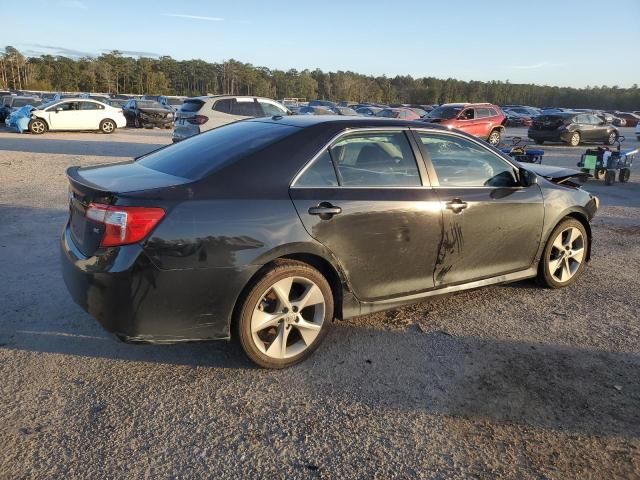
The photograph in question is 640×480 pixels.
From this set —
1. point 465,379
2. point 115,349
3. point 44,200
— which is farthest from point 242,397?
point 44,200

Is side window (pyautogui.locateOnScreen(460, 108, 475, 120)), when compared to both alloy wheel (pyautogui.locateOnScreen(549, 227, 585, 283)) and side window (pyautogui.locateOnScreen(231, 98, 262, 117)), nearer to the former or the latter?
A: side window (pyautogui.locateOnScreen(231, 98, 262, 117))

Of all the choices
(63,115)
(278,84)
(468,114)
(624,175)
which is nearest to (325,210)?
(624,175)

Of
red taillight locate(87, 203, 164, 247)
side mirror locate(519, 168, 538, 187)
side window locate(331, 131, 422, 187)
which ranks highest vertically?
side window locate(331, 131, 422, 187)

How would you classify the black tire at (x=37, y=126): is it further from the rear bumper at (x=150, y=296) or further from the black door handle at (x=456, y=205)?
the black door handle at (x=456, y=205)

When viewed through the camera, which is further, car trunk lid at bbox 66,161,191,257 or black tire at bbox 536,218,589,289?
black tire at bbox 536,218,589,289

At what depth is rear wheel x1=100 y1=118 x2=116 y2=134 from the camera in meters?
23.4

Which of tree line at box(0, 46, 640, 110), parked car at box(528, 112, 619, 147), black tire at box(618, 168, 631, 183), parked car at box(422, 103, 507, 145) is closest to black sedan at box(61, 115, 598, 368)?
Answer: black tire at box(618, 168, 631, 183)

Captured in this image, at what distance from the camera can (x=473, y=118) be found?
20.4 metres

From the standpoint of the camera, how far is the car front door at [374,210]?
345 centimetres

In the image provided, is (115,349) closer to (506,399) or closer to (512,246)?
(506,399)

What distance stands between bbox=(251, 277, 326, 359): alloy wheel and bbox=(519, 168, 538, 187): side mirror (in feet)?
7.39

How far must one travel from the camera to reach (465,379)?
3.38 metres

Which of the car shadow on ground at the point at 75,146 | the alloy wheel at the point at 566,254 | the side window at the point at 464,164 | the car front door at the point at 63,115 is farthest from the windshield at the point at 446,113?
the side window at the point at 464,164

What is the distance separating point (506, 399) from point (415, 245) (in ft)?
4.03
